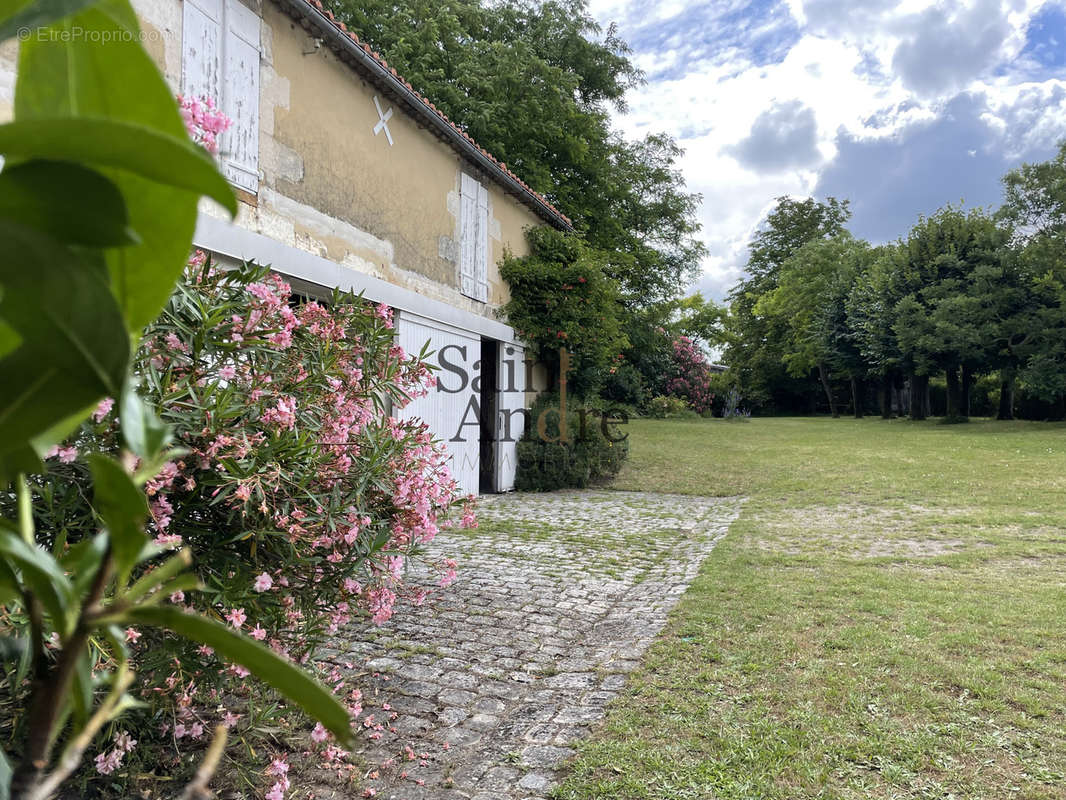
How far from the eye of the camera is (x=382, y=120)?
715 cm

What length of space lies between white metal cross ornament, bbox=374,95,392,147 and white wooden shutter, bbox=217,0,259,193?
1688mm

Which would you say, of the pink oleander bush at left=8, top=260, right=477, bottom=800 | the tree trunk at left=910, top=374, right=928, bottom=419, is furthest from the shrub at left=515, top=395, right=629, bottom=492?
the tree trunk at left=910, top=374, right=928, bottom=419

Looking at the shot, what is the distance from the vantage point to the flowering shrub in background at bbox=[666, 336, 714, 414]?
29344 mm

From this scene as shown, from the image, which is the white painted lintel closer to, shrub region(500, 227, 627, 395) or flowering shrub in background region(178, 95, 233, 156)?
flowering shrub in background region(178, 95, 233, 156)

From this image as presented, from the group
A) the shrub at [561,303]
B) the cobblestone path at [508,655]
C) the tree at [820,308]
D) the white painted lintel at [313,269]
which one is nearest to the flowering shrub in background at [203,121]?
the white painted lintel at [313,269]

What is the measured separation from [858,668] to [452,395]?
6072mm

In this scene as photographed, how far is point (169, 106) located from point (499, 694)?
338 centimetres

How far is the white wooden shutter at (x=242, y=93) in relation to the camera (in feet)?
16.8

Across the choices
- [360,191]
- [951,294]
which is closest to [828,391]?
[951,294]

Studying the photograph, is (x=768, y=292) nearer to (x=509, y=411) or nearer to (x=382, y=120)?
(x=509, y=411)

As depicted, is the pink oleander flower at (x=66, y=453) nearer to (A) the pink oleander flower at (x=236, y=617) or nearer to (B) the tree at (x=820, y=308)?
(A) the pink oleander flower at (x=236, y=617)

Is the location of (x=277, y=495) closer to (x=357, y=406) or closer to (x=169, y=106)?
(x=357, y=406)

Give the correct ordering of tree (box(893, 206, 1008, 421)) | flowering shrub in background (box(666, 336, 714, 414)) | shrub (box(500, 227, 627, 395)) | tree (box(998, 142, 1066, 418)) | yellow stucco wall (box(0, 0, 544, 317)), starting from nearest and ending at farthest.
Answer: yellow stucco wall (box(0, 0, 544, 317)) < shrub (box(500, 227, 627, 395)) < tree (box(998, 142, 1066, 418)) < tree (box(893, 206, 1008, 421)) < flowering shrub in background (box(666, 336, 714, 414))

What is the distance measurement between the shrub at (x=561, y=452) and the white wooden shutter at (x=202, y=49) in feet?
21.6
